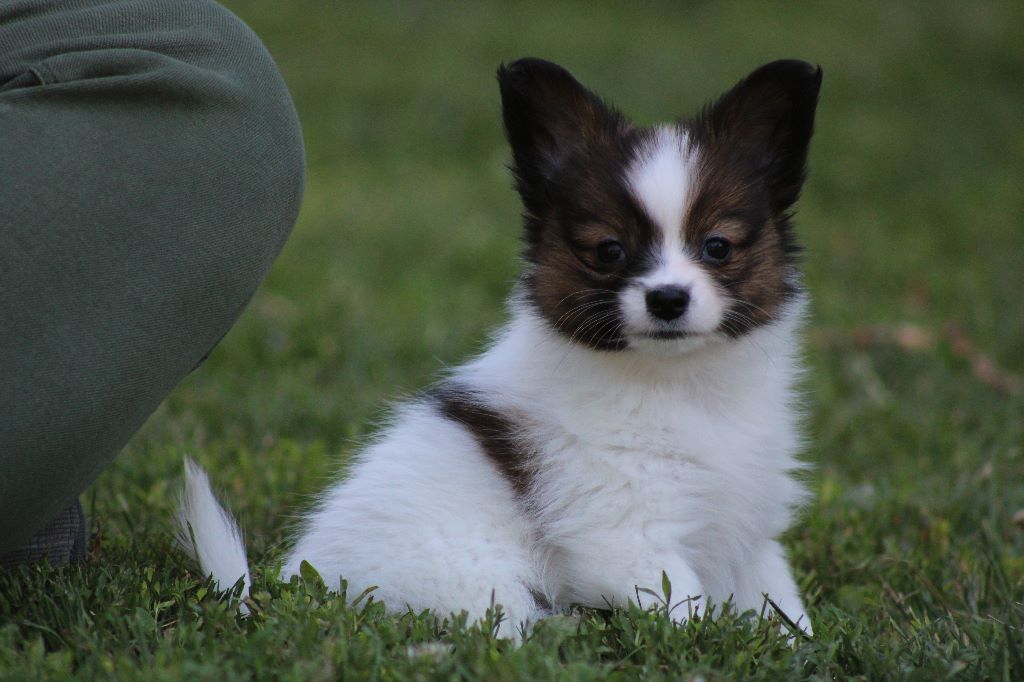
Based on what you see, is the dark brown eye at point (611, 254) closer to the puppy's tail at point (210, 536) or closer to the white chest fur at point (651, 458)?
the white chest fur at point (651, 458)

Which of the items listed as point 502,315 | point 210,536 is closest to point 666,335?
point 210,536

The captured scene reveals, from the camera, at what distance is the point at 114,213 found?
2635 millimetres

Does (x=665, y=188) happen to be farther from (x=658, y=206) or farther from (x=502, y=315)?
(x=502, y=315)

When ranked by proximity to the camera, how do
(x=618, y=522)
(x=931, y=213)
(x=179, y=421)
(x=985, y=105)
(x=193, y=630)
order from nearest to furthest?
(x=193, y=630)
(x=618, y=522)
(x=179, y=421)
(x=931, y=213)
(x=985, y=105)

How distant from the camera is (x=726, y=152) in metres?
3.28

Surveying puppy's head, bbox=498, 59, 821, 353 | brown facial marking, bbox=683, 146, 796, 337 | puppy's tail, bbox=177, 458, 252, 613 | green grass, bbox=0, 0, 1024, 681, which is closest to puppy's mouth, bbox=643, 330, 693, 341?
puppy's head, bbox=498, 59, 821, 353

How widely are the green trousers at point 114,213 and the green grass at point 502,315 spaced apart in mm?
516

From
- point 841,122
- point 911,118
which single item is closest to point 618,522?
point 841,122

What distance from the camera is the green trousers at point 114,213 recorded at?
8.32 ft

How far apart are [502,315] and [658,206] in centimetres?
237

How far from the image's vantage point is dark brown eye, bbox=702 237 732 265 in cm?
319

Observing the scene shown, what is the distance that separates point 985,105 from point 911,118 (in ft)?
3.81

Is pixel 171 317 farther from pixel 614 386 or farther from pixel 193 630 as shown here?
pixel 614 386

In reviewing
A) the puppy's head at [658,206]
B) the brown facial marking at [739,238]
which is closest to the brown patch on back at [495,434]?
the puppy's head at [658,206]
